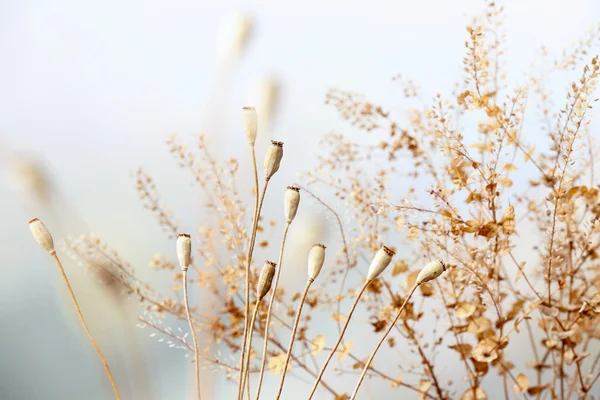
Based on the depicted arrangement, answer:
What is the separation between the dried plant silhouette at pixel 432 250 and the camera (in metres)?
0.71

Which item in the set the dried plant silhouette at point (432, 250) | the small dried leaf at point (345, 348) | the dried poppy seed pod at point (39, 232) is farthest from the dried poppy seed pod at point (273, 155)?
the small dried leaf at point (345, 348)

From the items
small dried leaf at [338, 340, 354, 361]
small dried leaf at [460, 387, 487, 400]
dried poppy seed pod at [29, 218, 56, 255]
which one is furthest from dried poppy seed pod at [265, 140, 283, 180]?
small dried leaf at [460, 387, 487, 400]

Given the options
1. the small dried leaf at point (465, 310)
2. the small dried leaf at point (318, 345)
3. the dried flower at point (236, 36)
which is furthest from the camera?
the dried flower at point (236, 36)

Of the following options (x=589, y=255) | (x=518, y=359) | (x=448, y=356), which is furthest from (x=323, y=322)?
(x=589, y=255)

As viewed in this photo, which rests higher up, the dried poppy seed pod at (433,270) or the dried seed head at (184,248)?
the dried poppy seed pod at (433,270)

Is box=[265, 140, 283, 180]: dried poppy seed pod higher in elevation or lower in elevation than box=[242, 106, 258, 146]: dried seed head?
lower

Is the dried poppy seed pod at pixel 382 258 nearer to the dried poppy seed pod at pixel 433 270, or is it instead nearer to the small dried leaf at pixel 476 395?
the dried poppy seed pod at pixel 433 270

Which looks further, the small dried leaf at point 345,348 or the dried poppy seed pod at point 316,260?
the small dried leaf at point 345,348

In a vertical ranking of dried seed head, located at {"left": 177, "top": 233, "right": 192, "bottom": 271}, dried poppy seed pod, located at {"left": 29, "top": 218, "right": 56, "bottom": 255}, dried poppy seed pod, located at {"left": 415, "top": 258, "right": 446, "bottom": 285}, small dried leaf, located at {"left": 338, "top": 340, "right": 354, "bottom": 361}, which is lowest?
dried poppy seed pod, located at {"left": 29, "top": 218, "right": 56, "bottom": 255}

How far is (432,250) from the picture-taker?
0.82 meters

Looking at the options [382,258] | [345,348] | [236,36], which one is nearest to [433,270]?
[382,258]

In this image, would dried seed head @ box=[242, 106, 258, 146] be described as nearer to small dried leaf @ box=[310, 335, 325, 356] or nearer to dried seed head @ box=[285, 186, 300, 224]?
dried seed head @ box=[285, 186, 300, 224]

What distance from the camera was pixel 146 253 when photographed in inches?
43.9

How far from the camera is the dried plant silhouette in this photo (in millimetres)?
713
